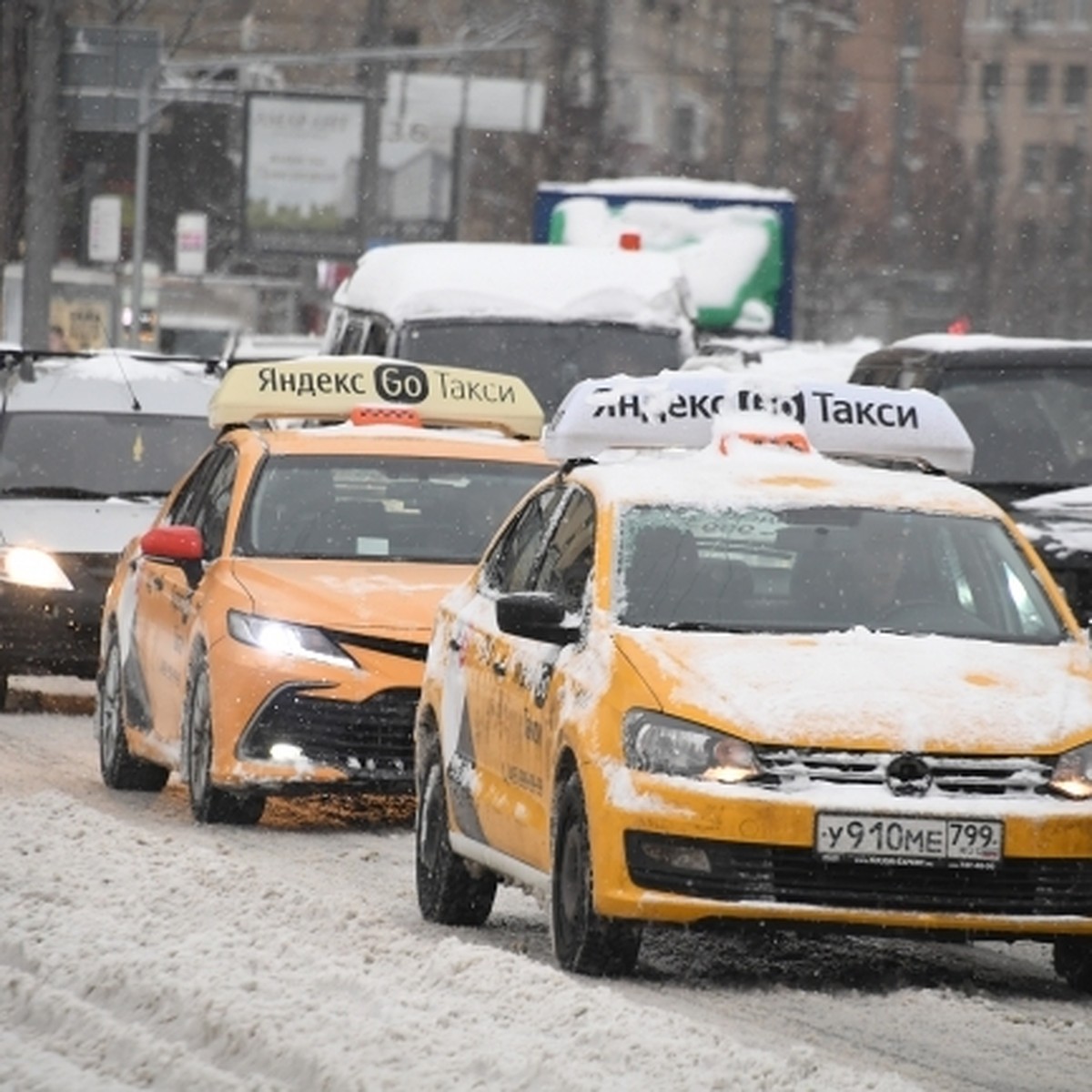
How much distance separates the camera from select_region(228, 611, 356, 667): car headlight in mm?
13328

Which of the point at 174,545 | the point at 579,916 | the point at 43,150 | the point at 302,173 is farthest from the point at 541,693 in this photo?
the point at 302,173

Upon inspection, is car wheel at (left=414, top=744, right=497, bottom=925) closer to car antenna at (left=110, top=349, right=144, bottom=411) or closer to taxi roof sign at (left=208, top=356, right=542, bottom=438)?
taxi roof sign at (left=208, top=356, right=542, bottom=438)

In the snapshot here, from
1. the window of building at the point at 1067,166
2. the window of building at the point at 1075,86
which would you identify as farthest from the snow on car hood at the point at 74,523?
the window of building at the point at 1075,86

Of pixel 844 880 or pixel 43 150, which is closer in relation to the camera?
pixel 844 880

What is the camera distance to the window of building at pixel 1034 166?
131250mm

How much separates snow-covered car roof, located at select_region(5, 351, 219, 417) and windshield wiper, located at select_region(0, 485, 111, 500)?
0.73 m

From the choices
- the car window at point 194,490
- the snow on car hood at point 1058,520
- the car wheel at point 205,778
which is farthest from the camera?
the snow on car hood at point 1058,520

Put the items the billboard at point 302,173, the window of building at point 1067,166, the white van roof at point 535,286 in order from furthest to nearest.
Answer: the window of building at point 1067,166 → the billboard at point 302,173 → the white van roof at point 535,286

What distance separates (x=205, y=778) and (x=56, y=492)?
6.14 m

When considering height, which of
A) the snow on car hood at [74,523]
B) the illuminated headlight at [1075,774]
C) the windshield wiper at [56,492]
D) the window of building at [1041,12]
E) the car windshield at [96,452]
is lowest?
the snow on car hood at [74,523]

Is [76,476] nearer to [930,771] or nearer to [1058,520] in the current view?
[1058,520]

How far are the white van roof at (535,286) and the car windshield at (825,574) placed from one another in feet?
40.1

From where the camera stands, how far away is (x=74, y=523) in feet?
61.2

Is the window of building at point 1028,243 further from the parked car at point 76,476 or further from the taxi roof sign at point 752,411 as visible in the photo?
the taxi roof sign at point 752,411
